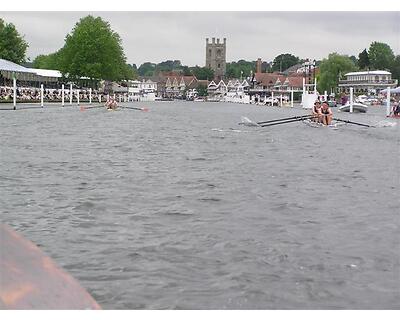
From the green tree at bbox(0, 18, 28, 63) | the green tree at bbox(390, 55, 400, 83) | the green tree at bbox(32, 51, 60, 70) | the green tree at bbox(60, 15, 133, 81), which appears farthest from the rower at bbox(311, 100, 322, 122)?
the green tree at bbox(390, 55, 400, 83)

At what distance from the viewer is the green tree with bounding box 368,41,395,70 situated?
577 feet

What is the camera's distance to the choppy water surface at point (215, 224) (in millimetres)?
6590

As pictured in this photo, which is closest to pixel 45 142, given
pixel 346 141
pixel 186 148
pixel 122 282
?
→ pixel 186 148

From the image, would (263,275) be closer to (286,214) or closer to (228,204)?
(286,214)

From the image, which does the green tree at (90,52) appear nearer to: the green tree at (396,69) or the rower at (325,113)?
the rower at (325,113)

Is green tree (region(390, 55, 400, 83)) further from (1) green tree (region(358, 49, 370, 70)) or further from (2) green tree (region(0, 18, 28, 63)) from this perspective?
(2) green tree (region(0, 18, 28, 63))

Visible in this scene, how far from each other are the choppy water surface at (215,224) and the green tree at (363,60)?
6485 inches

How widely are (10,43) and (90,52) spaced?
1208 centimetres

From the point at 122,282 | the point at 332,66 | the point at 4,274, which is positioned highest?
the point at 332,66

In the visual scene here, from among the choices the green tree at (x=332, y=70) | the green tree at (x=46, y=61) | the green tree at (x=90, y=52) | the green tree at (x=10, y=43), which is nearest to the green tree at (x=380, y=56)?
the green tree at (x=332, y=70)

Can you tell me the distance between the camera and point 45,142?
2288cm

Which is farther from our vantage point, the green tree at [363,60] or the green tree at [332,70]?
the green tree at [363,60]

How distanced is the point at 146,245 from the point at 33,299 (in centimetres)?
345

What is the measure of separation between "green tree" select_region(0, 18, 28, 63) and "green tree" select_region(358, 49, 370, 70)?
109 meters
